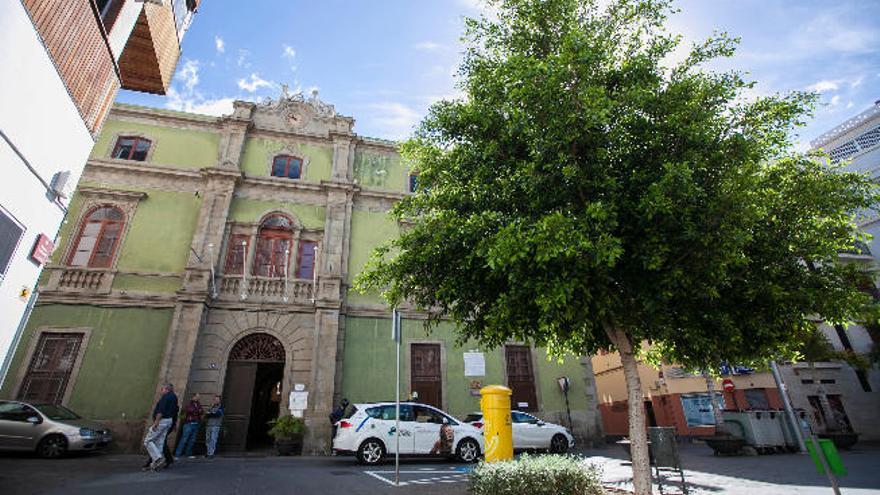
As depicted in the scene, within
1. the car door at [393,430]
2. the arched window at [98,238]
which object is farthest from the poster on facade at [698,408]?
the arched window at [98,238]

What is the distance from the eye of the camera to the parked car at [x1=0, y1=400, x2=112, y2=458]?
10.7 meters

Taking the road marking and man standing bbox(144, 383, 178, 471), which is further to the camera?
man standing bbox(144, 383, 178, 471)

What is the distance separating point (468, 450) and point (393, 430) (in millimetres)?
2208

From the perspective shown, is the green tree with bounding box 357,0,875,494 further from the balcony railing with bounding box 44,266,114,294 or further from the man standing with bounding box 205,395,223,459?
the balcony railing with bounding box 44,266,114,294

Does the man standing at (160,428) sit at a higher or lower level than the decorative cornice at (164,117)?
lower

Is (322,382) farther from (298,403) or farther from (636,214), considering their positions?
(636,214)

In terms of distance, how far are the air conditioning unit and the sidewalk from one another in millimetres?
9106

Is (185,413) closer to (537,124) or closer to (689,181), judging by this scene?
(537,124)

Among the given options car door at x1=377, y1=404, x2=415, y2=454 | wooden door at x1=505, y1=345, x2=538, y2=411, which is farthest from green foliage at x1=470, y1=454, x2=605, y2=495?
wooden door at x1=505, y1=345, x2=538, y2=411

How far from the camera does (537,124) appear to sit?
7.19 metres

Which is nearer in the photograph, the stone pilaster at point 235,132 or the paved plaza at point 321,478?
the paved plaza at point 321,478

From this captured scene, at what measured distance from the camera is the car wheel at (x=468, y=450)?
11766mm

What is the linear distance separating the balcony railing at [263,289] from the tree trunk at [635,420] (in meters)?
11.8

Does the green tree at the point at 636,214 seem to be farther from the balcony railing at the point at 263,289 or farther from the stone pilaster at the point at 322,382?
the balcony railing at the point at 263,289
